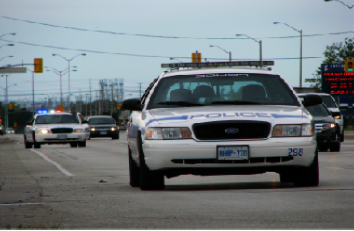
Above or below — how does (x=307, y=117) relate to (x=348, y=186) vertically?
above

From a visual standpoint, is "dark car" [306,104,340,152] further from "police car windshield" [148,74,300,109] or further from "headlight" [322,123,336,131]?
"police car windshield" [148,74,300,109]

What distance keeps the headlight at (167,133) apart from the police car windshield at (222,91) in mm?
788

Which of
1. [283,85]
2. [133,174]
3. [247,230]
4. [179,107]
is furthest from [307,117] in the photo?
[247,230]

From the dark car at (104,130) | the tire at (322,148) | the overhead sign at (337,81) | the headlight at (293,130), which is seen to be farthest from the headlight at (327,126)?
the overhead sign at (337,81)

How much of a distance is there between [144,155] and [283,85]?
7.94 ft

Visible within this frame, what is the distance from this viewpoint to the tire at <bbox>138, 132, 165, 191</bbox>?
30.5ft

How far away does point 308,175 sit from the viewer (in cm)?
945

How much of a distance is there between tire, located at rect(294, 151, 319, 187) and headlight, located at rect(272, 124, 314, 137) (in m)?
0.40

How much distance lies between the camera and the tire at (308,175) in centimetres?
933

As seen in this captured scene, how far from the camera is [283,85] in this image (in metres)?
10.3

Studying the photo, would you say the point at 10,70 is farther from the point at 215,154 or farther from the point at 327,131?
the point at 215,154

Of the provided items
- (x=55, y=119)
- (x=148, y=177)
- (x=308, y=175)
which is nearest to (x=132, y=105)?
(x=148, y=177)

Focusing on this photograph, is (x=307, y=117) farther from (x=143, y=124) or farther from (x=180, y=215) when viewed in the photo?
(x=180, y=215)

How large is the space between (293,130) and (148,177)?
6.58 ft
